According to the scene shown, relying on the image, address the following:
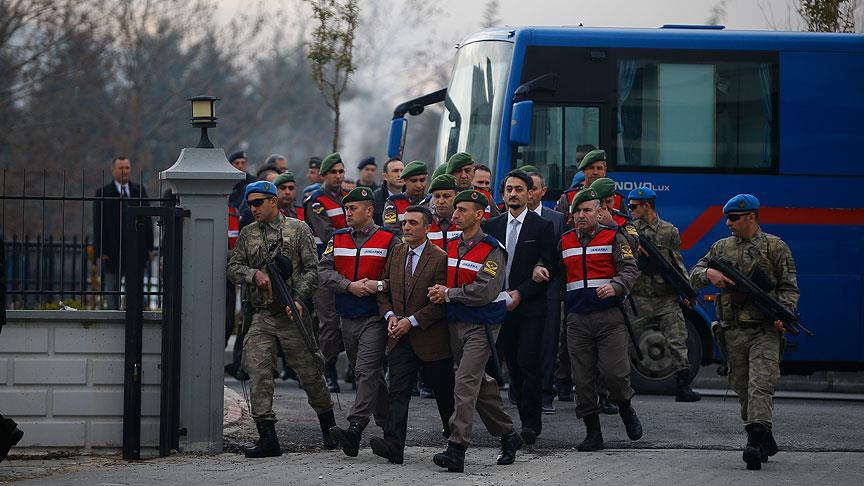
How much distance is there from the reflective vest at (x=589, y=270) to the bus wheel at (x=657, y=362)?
2869mm

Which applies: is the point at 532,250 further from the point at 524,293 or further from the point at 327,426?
the point at 327,426

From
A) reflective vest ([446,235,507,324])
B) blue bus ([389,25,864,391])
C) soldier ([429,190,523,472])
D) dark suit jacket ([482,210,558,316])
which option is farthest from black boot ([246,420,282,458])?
blue bus ([389,25,864,391])

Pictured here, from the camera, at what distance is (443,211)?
11117 millimetres

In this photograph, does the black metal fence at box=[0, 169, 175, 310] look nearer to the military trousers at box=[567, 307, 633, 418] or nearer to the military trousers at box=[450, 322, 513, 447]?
the military trousers at box=[450, 322, 513, 447]

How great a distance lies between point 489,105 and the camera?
50.9 ft

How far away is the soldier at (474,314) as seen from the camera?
9844mm

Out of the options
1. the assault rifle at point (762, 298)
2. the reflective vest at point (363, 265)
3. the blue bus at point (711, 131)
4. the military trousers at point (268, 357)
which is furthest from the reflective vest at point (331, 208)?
the assault rifle at point (762, 298)

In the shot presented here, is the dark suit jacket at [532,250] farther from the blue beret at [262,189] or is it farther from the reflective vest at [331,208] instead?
the reflective vest at [331,208]

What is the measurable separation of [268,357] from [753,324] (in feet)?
10.8

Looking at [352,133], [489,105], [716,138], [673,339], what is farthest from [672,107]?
[352,133]

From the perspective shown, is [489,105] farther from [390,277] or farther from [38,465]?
[38,465]

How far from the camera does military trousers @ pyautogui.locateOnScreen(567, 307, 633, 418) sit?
1085cm

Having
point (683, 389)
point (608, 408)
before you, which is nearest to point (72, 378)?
point (608, 408)

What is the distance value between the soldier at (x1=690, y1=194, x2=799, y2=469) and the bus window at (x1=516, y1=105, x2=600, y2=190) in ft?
15.4
